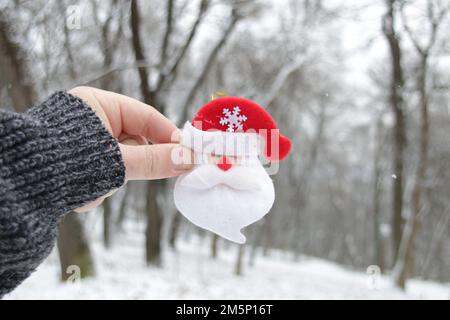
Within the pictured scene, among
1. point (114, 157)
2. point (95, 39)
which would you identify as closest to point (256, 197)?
point (114, 157)

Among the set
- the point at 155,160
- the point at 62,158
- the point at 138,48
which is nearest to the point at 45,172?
the point at 62,158

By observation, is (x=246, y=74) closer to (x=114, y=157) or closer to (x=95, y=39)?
(x=95, y=39)

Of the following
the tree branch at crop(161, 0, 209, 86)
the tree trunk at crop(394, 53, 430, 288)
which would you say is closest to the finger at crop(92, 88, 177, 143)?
the tree branch at crop(161, 0, 209, 86)

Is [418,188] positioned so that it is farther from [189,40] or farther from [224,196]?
[224,196]

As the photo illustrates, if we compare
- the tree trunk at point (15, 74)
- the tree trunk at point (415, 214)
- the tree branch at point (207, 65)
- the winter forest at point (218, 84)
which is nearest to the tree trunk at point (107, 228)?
the winter forest at point (218, 84)

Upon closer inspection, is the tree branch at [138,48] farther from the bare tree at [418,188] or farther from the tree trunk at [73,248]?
the bare tree at [418,188]

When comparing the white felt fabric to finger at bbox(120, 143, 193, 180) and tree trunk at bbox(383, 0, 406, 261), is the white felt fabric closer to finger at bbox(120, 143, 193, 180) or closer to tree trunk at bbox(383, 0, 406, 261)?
finger at bbox(120, 143, 193, 180)

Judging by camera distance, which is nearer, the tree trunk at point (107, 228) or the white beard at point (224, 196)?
the white beard at point (224, 196)
